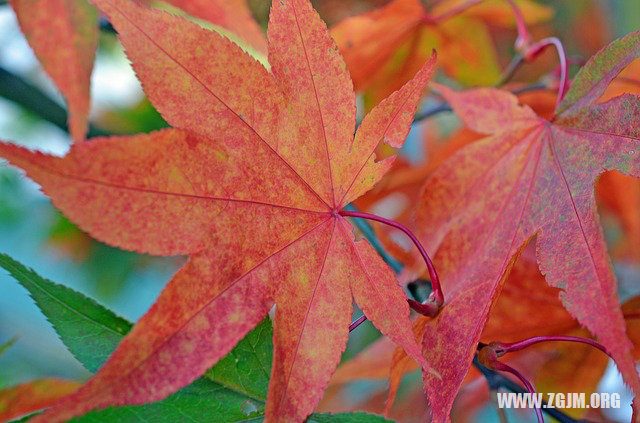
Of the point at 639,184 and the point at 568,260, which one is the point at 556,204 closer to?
the point at 568,260

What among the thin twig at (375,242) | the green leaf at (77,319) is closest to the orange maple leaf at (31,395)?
the green leaf at (77,319)

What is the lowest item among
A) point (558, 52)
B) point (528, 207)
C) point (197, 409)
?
point (197, 409)

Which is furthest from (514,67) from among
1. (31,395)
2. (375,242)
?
(31,395)

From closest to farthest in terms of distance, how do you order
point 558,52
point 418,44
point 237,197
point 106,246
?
point 237,197
point 558,52
point 418,44
point 106,246

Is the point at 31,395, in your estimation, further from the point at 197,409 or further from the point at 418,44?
the point at 418,44

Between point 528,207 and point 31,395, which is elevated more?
point 528,207

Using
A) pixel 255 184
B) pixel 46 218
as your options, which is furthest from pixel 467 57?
pixel 46 218

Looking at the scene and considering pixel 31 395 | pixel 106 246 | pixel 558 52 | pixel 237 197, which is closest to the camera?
pixel 237 197
